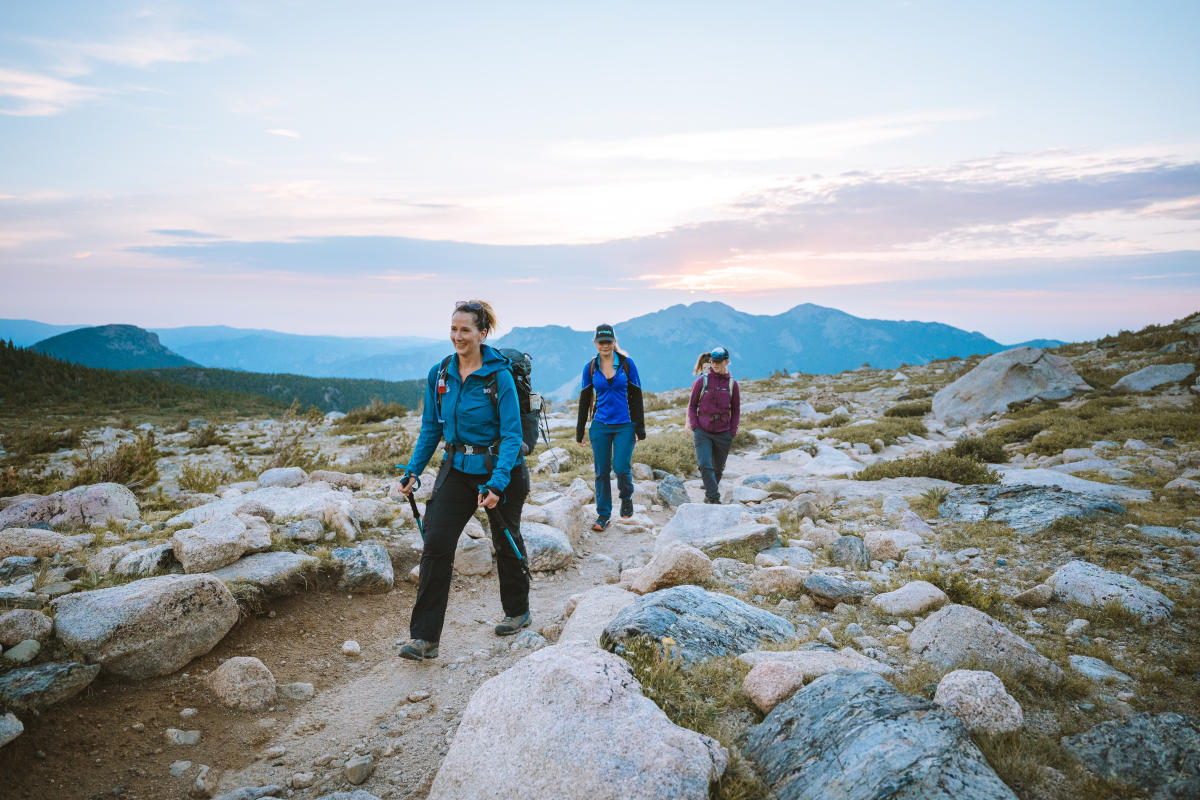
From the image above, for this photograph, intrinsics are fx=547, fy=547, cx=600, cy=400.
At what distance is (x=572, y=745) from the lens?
257cm

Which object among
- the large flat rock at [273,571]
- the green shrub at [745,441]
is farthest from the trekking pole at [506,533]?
the green shrub at [745,441]

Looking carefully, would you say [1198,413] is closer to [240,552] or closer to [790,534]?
[790,534]

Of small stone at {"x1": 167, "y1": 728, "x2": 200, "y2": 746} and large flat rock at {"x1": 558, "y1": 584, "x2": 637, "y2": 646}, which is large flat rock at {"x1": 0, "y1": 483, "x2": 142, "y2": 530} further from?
large flat rock at {"x1": 558, "y1": 584, "x2": 637, "y2": 646}

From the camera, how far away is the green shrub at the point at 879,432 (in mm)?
14094

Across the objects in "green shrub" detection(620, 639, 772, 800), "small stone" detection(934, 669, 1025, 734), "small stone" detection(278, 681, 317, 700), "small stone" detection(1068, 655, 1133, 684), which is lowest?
"small stone" detection(278, 681, 317, 700)

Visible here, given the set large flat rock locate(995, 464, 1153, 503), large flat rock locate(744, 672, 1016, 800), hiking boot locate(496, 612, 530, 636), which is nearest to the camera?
large flat rock locate(744, 672, 1016, 800)

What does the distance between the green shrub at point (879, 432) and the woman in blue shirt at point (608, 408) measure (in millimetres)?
8331

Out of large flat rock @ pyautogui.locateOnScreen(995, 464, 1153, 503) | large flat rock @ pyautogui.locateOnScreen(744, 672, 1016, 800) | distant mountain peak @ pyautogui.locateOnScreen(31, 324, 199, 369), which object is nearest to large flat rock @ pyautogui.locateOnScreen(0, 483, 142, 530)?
large flat rock @ pyautogui.locateOnScreen(744, 672, 1016, 800)

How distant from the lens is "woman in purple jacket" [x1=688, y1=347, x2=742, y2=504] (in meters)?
8.52

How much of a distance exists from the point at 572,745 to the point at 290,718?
2643mm

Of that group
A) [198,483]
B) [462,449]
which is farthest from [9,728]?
[198,483]

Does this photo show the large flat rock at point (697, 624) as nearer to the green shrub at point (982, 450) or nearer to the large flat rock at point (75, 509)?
the large flat rock at point (75, 509)

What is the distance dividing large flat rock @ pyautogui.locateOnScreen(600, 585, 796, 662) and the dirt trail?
129cm

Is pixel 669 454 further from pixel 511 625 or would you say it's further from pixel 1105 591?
pixel 1105 591
